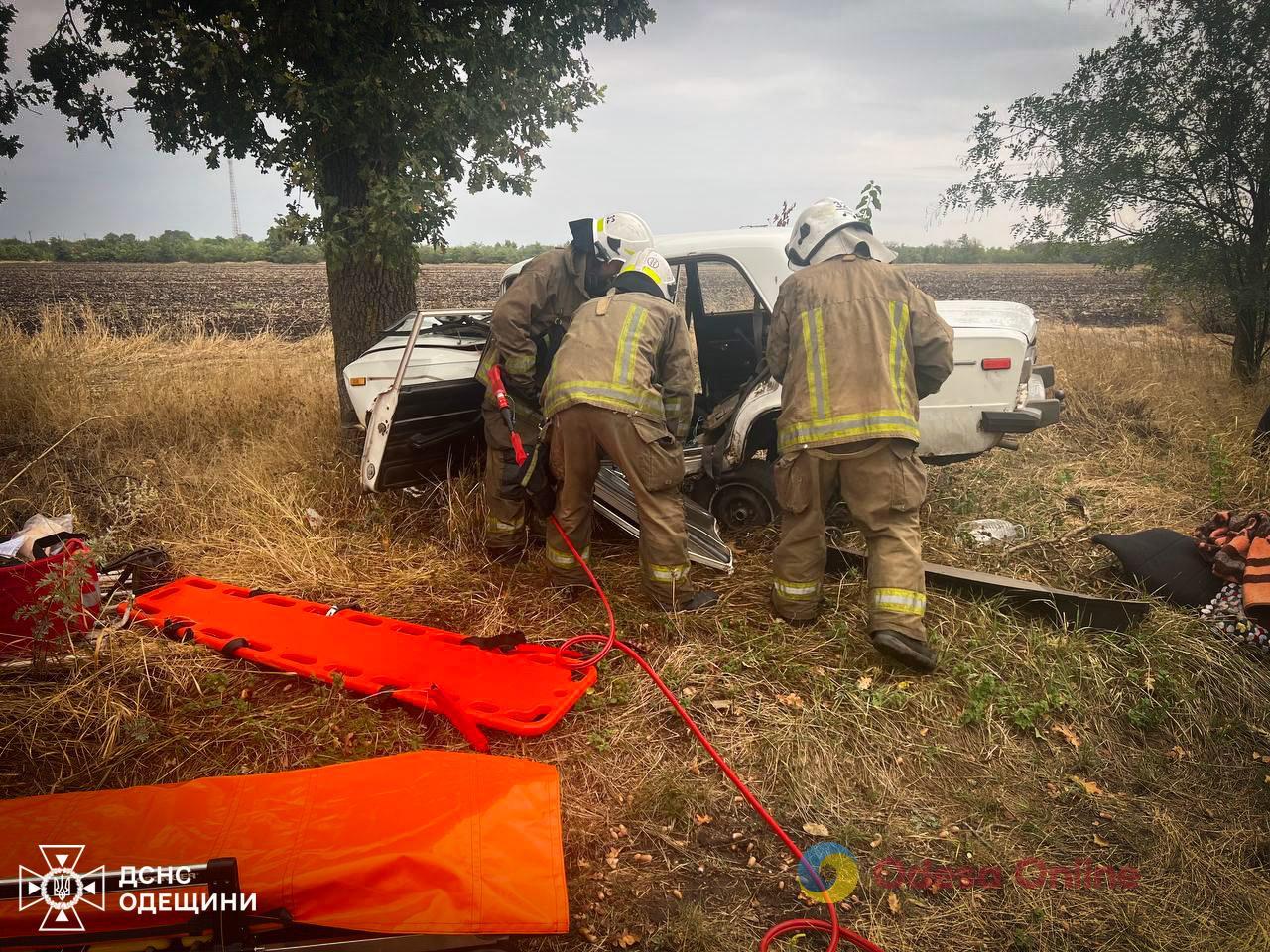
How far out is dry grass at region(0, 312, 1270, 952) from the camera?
244 centimetres

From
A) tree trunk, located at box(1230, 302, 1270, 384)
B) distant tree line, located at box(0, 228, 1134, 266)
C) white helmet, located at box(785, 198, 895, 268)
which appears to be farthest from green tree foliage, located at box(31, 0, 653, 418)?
distant tree line, located at box(0, 228, 1134, 266)

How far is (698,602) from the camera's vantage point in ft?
13.4

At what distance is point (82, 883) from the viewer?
6.19 ft

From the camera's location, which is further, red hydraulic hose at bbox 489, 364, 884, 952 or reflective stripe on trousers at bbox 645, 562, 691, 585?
reflective stripe on trousers at bbox 645, 562, 691, 585

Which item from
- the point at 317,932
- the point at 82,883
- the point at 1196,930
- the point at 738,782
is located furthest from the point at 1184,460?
the point at 82,883

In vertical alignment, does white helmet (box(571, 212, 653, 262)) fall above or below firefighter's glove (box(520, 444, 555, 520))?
above

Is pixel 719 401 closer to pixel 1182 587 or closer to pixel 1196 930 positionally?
pixel 1182 587

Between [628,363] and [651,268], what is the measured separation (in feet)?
2.11

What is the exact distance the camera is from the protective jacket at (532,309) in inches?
168

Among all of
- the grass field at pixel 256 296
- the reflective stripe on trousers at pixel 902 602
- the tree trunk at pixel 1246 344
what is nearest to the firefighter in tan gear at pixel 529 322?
the reflective stripe on trousers at pixel 902 602

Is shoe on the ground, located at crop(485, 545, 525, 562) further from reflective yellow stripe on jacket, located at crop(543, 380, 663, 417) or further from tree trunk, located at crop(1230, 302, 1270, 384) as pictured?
tree trunk, located at crop(1230, 302, 1270, 384)

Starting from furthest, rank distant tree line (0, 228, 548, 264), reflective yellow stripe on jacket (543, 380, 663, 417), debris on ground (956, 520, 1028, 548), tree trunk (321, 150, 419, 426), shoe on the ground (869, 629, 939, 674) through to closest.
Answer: distant tree line (0, 228, 548, 264) < tree trunk (321, 150, 419, 426) < debris on ground (956, 520, 1028, 548) < reflective yellow stripe on jacket (543, 380, 663, 417) < shoe on the ground (869, 629, 939, 674)

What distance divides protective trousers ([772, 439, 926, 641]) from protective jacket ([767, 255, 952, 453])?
0.10 m

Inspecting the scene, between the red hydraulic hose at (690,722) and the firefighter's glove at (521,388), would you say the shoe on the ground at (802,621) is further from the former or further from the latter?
the firefighter's glove at (521,388)
